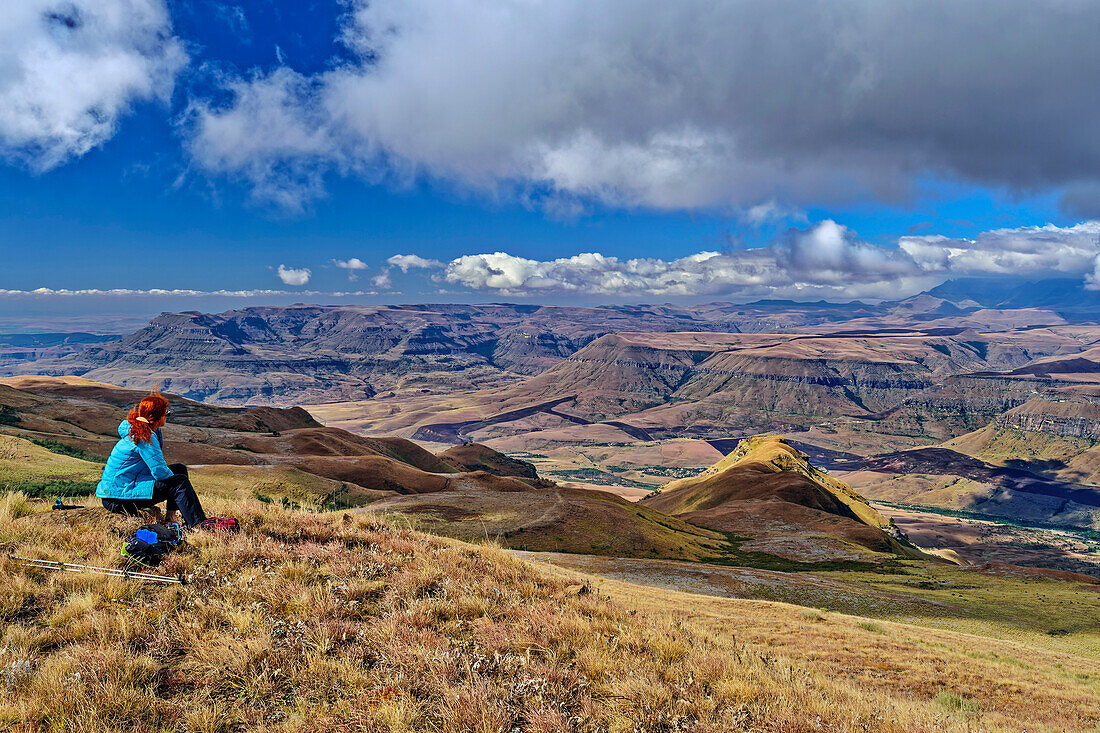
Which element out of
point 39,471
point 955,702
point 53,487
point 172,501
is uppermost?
point 172,501

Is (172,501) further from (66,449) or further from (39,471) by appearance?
(66,449)

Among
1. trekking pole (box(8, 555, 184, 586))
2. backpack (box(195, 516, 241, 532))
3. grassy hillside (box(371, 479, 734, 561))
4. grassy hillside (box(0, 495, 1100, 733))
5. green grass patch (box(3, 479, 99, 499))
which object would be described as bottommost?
grassy hillside (box(371, 479, 734, 561))

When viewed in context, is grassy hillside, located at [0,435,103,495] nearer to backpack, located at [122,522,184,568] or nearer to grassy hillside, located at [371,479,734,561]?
grassy hillside, located at [371,479,734,561]

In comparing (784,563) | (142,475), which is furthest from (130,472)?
(784,563)

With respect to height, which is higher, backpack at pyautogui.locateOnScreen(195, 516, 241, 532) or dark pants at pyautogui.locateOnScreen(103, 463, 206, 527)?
dark pants at pyautogui.locateOnScreen(103, 463, 206, 527)

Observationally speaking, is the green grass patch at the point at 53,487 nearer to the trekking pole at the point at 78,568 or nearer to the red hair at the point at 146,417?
the red hair at the point at 146,417

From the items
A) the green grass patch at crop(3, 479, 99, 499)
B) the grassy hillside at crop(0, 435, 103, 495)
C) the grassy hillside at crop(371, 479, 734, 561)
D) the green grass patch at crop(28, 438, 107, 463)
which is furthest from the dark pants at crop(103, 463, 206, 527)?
the green grass patch at crop(28, 438, 107, 463)

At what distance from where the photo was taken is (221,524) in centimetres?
1041

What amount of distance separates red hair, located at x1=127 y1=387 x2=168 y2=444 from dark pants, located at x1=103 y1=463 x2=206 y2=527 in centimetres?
77

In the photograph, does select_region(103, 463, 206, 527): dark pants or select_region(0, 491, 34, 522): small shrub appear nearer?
select_region(0, 491, 34, 522): small shrub

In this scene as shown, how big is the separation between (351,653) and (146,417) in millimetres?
6170

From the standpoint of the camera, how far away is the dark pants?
9617 millimetres

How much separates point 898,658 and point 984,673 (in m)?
2.36

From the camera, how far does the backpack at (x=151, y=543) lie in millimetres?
8352
